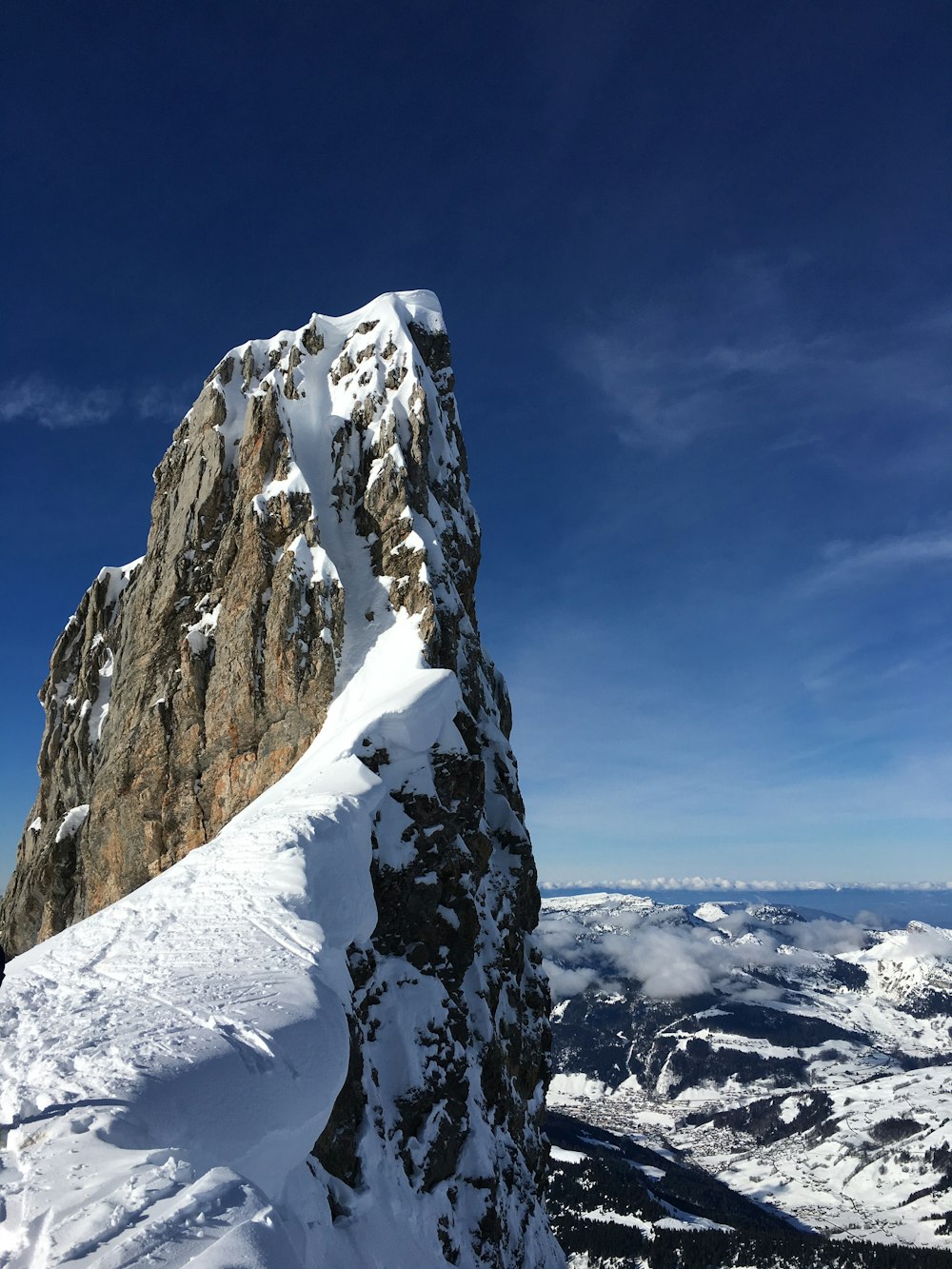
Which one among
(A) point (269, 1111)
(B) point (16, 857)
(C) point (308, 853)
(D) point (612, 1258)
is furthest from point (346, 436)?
(D) point (612, 1258)

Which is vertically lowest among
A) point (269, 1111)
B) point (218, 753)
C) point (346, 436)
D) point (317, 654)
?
point (269, 1111)

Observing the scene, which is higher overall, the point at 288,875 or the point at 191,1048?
the point at 288,875

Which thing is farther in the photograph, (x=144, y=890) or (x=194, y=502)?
(x=194, y=502)

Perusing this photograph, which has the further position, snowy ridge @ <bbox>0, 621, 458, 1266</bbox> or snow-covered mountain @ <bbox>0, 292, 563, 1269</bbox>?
snow-covered mountain @ <bbox>0, 292, 563, 1269</bbox>

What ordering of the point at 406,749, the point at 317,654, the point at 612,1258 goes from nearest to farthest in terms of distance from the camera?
1. the point at 406,749
2. the point at 317,654
3. the point at 612,1258

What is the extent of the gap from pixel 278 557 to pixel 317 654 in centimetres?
622

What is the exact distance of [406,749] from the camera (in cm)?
2911

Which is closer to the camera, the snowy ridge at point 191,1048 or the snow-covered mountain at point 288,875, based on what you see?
the snowy ridge at point 191,1048

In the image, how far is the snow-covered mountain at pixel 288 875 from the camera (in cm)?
997

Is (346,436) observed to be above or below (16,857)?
above

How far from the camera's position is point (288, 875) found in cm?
1914

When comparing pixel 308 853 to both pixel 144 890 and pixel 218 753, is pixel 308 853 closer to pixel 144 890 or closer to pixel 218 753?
pixel 144 890

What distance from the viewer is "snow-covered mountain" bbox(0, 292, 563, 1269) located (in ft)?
32.7

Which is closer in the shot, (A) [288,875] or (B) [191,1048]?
(B) [191,1048]
